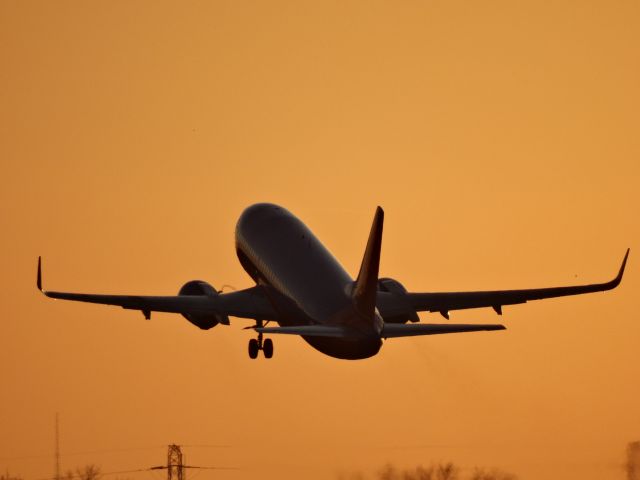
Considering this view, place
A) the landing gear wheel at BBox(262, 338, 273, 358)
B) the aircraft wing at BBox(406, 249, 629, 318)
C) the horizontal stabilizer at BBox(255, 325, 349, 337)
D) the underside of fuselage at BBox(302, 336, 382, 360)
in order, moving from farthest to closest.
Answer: the landing gear wheel at BBox(262, 338, 273, 358)
the aircraft wing at BBox(406, 249, 629, 318)
the underside of fuselage at BBox(302, 336, 382, 360)
the horizontal stabilizer at BBox(255, 325, 349, 337)

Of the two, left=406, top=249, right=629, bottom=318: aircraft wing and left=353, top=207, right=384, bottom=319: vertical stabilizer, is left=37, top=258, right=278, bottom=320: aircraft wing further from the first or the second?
left=353, top=207, right=384, bottom=319: vertical stabilizer

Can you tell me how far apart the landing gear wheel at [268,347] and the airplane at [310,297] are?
0.05 meters

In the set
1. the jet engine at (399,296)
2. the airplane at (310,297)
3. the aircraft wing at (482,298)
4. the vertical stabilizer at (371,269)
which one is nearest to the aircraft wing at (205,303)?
the airplane at (310,297)

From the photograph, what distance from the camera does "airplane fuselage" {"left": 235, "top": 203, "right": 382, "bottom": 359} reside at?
93.4 metres

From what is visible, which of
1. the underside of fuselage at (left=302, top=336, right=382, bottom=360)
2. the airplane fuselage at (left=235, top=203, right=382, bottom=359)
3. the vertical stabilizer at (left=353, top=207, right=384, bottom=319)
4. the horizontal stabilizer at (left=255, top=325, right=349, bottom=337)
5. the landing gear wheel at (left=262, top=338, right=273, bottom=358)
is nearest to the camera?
the horizontal stabilizer at (left=255, top=325, right=349, bottom=337)

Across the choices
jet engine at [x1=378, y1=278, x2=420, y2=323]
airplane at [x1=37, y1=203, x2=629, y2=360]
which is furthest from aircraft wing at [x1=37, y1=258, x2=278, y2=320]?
jet engine at [x1=378, y1=278, x2=420, y2=323]

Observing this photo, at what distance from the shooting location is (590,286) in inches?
4067

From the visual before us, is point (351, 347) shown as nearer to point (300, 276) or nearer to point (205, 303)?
point (300, 276)

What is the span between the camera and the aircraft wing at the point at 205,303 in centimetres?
10475

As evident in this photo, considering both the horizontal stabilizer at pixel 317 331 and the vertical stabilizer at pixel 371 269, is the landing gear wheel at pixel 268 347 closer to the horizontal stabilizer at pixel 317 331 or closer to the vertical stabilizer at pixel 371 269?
the horizontal stabilizer at pixel 317 331

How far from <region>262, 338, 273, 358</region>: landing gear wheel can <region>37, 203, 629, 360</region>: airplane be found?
50 mm

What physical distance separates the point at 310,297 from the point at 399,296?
753cm

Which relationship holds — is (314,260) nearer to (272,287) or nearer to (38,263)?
(272,287)

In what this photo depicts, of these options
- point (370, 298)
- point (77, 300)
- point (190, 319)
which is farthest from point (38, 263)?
point (370, 298)
